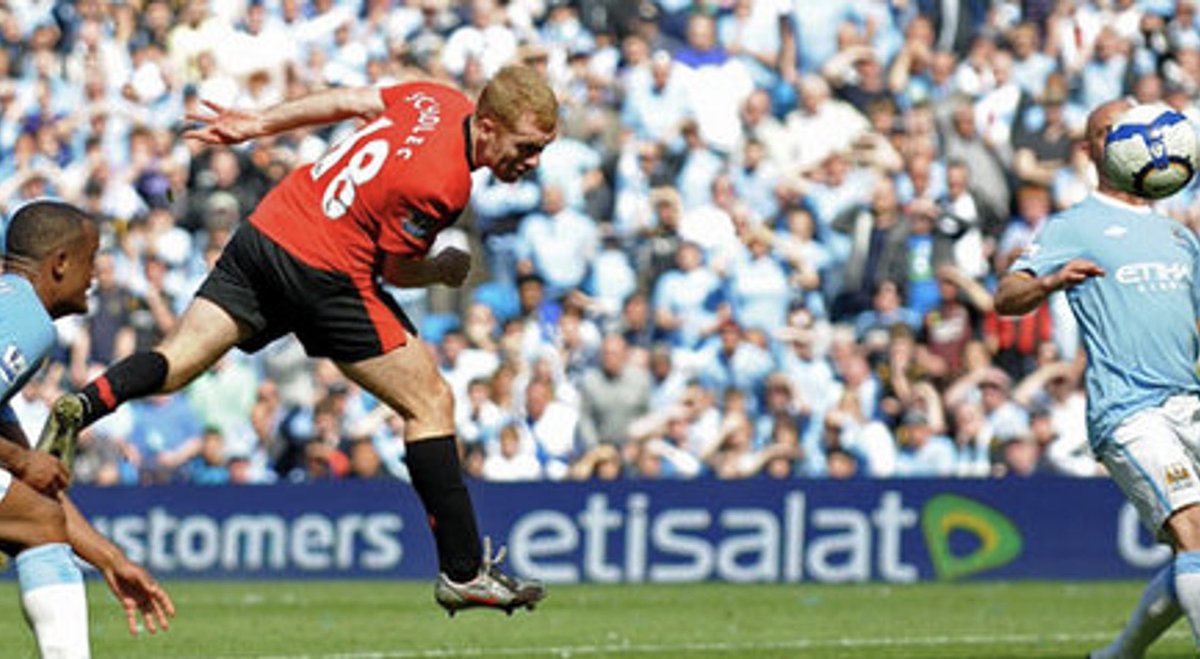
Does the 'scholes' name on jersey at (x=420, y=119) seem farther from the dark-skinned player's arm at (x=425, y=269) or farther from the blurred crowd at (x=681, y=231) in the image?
the blurred crowd at (x=681, y=231)

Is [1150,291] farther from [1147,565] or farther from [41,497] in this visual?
[1147,565]

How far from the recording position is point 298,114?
441 inches

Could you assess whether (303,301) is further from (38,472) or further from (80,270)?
(38,472)

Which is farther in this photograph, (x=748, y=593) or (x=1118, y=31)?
(x=1118, y=31)

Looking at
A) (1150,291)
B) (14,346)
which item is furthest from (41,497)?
(1150,291)

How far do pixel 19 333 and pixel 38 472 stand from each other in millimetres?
496

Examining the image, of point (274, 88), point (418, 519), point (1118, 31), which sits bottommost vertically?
point (418, 519)

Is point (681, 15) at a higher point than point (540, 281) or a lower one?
higher

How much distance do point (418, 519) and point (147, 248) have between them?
4.84m

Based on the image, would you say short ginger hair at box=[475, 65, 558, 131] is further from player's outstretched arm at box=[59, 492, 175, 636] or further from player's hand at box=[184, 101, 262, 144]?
player's outstretched arm at box=[59, 492, 175, 636]

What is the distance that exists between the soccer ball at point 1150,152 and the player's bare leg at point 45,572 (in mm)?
4700

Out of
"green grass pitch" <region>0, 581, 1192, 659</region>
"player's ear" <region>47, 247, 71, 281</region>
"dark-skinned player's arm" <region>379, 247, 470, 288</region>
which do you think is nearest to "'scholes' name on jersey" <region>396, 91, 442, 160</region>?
"dark-skinned player's arm" <region>379, 247, 470, 288</region>

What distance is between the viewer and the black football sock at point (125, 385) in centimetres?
1101

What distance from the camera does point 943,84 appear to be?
23.5m
